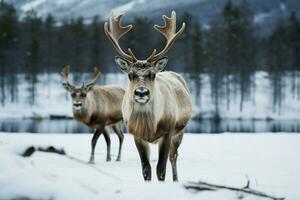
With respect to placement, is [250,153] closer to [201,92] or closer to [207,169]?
[207,169]

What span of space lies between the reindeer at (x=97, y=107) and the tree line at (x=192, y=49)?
34.8 m

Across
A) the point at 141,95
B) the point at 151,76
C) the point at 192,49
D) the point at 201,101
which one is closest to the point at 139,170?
the point at 151,76

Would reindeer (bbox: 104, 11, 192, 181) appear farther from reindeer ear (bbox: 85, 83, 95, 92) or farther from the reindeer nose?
reindeer ear (bbox: 85, 83, 95, 92)

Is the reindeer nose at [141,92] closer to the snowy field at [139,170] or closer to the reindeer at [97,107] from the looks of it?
the snowy field at [139,170]

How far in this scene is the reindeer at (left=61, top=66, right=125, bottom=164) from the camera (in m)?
12.2

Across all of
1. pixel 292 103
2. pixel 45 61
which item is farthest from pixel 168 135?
pixel 45 61

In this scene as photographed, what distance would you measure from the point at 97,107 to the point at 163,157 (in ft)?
18.9

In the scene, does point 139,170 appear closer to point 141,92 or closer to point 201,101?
point 141,92

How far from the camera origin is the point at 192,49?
5012 centimetres

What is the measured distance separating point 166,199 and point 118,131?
31.2 feet

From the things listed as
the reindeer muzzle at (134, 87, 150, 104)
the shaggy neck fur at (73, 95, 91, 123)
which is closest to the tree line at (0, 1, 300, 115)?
the shaggy neck fur at (73, 95, 91, 123)

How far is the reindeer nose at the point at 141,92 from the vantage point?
251 inches

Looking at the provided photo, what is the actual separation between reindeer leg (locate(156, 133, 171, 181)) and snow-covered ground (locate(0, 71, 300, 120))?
3381cm

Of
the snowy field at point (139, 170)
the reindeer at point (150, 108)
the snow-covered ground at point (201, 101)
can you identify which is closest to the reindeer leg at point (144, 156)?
the reindeer at point (150, 108)
